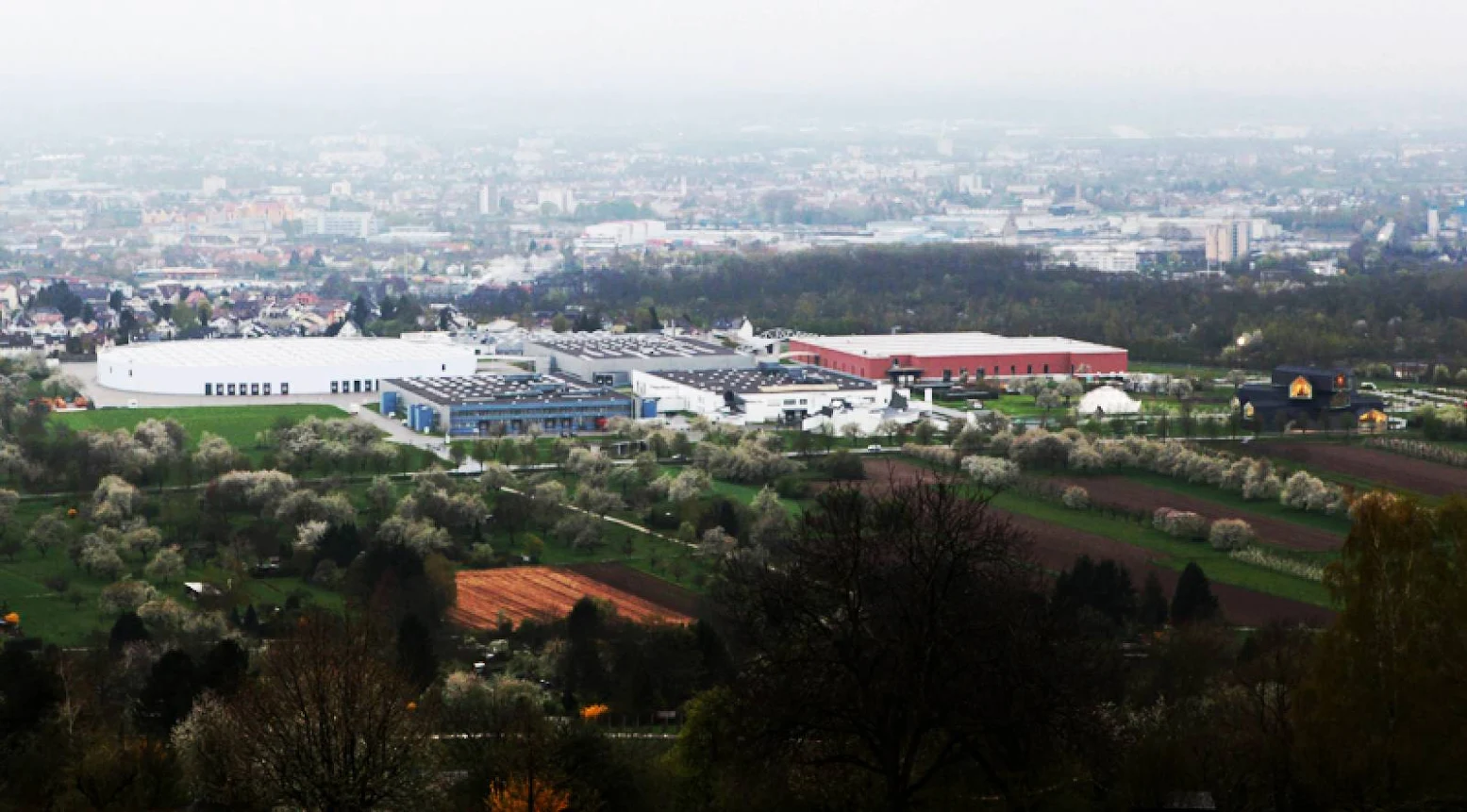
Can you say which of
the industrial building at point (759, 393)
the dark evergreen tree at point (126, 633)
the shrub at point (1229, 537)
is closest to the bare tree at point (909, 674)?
the dark evergreen tree at point (126, 633)

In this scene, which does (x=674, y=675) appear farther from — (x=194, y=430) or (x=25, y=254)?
(x=25, y=254)

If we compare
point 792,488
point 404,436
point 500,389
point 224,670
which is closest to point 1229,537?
point 792,488

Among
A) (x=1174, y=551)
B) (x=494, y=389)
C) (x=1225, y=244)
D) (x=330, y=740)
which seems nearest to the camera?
(x=330, y=740)

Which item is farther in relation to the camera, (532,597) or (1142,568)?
(1142,568)

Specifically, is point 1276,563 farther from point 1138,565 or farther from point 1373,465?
point 1373,465

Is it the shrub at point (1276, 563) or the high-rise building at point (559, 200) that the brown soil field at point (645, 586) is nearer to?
the shrub at point (1276, 563)

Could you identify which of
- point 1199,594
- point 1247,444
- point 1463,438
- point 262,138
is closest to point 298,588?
point 1199,594

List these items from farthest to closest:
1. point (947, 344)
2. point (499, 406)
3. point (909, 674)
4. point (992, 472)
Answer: point (947, 344) < point (499, 406) < point (992, 472) < point (909, 674)

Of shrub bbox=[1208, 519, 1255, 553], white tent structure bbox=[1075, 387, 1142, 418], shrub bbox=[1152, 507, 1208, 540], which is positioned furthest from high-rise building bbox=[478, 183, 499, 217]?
shrub bbox=[1208, 519, 1255, 553]
